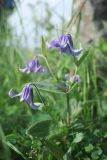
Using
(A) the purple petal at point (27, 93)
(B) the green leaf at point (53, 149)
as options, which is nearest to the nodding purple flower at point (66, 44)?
(A) the purple petal at point (27, 93)

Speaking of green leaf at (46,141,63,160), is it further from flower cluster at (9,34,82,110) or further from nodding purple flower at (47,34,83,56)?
nodding purple flower at (47,34,83,56)

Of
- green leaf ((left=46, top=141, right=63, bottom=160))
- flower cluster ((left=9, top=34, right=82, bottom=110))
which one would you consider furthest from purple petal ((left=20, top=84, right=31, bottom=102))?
green leaf ((left=46, top=141, right=63, bottom=160))

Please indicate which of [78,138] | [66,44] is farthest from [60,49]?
[78,138]

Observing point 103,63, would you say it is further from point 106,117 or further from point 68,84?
point 68,84

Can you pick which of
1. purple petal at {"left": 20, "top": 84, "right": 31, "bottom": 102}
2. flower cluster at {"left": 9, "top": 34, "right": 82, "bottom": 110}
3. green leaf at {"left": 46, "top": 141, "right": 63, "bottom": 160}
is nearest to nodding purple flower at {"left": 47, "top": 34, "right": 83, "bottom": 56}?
flower cluster at {"left": 9, "top": 34, "right": 82, "bottom": 110}

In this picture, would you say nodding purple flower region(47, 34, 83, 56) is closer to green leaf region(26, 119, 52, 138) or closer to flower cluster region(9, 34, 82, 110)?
flower cluster region(9, 34, 82, 110)

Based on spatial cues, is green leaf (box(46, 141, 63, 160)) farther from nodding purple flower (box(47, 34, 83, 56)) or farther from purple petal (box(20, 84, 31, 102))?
nodding purple flower (box(47, 34, 83, 56))

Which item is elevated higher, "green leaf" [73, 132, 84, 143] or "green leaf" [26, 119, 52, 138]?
"green leaf" [26, 119, 52, 138]

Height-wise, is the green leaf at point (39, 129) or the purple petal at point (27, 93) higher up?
the purple petal at point (27, 93)

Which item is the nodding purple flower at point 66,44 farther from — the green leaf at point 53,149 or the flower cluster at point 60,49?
the green leaf at point 53,149

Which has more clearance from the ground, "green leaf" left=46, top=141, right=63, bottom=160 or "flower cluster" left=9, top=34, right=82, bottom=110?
"flower cluster" left=9, top=34, right=82, bottom=110
